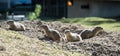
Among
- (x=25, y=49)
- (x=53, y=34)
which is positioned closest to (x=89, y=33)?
(x=53, y=34)

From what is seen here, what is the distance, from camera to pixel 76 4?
108 feet

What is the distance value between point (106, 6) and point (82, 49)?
71.0 feet

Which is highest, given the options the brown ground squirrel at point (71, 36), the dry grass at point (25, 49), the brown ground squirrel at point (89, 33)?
the dry grass at point (25, 49)

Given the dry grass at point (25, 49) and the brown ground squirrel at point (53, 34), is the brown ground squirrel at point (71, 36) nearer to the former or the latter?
the brown ground squirrel at point (53, 34)

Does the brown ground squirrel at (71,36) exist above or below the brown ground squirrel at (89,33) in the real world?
above

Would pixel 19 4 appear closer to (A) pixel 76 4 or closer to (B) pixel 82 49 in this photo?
(A) pixel 76 4

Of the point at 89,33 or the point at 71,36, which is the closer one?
the point at 71,36

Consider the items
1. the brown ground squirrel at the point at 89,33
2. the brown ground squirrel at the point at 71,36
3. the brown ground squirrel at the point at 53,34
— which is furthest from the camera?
the brown ground squirrel at the point at 89,33

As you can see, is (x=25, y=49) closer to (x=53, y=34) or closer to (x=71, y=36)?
(x=53, y=34)

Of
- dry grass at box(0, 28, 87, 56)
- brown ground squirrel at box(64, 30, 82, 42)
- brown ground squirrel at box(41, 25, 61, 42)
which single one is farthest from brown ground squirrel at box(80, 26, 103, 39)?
dry grass at box(0, 28, 87, 56)

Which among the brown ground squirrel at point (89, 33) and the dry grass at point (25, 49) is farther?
the brown ground squirrel at point (89, 33)

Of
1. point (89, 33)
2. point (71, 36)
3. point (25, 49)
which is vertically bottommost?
point (89, 33)

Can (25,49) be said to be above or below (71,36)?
above

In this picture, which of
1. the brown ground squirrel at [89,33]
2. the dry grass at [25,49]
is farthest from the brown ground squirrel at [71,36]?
the dry grass at [25,49]
